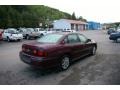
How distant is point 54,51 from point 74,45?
1482 mm

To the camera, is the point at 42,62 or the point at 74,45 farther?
the point at 74,45

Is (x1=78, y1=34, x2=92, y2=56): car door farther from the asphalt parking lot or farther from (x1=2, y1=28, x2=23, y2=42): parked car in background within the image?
(x1=2, y1=28, x2=23, y2=42): parked car in background

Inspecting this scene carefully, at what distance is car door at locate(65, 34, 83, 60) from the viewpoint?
7625mm

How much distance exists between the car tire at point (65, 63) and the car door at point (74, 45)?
1.34ft

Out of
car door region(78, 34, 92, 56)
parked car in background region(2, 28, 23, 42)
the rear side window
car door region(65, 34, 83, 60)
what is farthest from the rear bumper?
parked car in background region(2, 28, 23, 42)

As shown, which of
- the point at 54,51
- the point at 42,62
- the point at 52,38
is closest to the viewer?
the point at 42,62

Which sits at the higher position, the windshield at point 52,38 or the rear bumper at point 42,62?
the windshield at point 52,38

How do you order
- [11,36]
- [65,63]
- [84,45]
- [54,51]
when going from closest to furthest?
1. [54,51]
2. [65,63]
3. [84,45]
4. [11,36]

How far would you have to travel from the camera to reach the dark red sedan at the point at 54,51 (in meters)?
6.49

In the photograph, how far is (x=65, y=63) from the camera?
23.9 feet

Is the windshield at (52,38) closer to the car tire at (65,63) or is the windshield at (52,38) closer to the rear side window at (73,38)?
the rear side window at (73,38)

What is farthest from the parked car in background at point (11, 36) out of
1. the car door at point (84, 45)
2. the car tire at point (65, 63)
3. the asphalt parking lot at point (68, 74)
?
the car tire at point (65, 63)

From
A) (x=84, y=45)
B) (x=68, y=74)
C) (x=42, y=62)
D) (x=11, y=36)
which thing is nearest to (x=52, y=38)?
(x=42, y=62)

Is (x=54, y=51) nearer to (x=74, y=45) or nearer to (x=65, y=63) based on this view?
(x=65, y=63)
